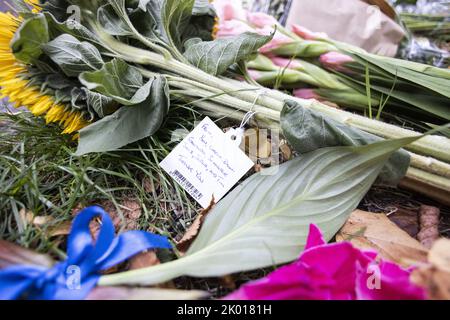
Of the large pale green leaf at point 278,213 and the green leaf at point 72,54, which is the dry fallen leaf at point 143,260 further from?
the green leaf at point 72,54

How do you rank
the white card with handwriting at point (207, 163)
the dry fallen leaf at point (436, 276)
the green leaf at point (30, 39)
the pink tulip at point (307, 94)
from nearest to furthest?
the dry fallen leaf at point (436, 276) → the green leaf at point (30, 39) → the white card with handwriting at point (207, 163) → the pink tulip at point (307, 94)

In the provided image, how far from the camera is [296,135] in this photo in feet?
2.09

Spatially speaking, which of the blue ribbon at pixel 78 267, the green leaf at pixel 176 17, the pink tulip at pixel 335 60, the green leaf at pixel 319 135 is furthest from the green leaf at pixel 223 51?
the blue ribbon at pixel 78 267

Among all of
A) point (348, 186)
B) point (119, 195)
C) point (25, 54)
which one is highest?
point (25, 54)

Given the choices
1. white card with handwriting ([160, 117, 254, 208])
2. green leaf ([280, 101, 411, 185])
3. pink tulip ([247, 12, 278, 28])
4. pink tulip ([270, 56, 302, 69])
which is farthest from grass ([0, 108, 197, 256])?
pink tulip ([247, 12, 278, 28])

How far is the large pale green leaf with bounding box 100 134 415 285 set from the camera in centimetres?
50

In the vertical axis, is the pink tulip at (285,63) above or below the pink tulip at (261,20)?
below

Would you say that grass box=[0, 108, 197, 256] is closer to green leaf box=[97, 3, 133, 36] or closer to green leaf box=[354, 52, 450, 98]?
green leaf box=[97, 3, 133, 36]

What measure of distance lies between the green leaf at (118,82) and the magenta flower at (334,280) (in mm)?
378

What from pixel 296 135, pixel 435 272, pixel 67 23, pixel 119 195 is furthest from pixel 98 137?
pixel 435 272

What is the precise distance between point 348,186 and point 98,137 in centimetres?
43

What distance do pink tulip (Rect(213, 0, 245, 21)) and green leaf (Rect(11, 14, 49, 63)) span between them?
0.58 m

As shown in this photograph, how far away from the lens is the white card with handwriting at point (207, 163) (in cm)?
71
